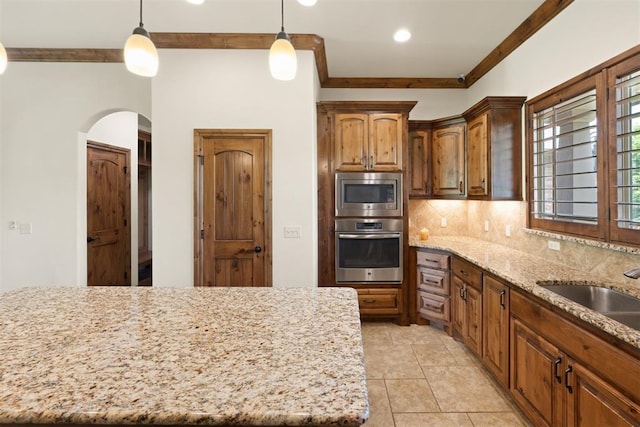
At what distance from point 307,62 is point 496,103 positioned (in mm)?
1836

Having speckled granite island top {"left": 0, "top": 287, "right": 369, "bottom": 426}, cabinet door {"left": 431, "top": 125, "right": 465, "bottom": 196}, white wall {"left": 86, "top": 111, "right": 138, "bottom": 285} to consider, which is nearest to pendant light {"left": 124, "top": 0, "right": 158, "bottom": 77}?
speckled granite island top {"left": 0, "top": 287, "right": 369, "bottom": 426}

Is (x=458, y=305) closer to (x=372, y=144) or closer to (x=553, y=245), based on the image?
(x=553, y=245)

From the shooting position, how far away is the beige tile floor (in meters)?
2.15

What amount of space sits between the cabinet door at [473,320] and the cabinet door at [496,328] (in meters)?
0.08

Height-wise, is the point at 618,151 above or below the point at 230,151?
below

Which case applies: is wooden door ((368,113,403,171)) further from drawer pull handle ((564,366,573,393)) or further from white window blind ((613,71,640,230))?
drawer pull handle ((564,366,573,393))

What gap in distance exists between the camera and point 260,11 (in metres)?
2.72

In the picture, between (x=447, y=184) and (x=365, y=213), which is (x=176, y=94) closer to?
(x=365, y=213)

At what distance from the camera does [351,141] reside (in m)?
3.57

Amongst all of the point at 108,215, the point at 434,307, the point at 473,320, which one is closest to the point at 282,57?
the point at 473,320

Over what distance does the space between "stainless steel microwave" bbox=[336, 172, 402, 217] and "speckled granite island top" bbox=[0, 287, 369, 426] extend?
2.10 meters

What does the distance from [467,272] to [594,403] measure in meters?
1.55

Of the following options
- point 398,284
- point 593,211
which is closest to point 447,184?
point 398,284

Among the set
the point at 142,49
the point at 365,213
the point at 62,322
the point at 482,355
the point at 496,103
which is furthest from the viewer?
the point at 365,213
